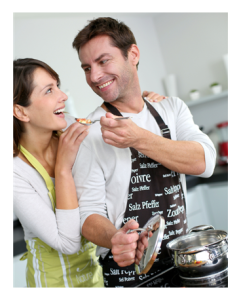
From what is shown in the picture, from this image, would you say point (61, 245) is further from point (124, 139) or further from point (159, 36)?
point (159, 36)

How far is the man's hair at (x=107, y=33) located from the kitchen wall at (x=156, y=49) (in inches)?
48.9

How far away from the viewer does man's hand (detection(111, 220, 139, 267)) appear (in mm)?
791

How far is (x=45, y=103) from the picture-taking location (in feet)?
3.72

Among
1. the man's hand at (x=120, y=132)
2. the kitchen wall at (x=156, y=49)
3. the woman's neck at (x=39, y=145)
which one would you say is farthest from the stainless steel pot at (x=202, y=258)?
the kitchen wall at (x=156, y=49)

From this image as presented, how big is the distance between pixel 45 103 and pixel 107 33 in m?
0.36

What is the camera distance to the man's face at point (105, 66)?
1128 mm

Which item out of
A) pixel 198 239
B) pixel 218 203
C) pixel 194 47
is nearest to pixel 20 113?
pixel 198 239

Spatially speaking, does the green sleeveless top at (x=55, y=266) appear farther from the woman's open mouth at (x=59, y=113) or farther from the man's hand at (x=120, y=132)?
the man's hand at (x=120, y=132)

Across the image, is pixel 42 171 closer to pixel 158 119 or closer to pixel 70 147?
pixel 70 147

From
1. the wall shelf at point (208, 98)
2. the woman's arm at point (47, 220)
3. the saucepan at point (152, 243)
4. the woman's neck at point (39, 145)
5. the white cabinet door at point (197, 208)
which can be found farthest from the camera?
the wall shelf at point (208, 98)

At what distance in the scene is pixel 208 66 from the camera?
300cm

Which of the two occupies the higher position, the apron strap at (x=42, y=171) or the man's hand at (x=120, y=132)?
the man's hand at (x=120, y=132)

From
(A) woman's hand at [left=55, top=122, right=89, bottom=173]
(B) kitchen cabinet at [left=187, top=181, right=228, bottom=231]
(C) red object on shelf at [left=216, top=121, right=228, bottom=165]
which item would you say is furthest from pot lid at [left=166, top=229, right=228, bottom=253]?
(C) red object on shelf at [left=216, top=121, right=228, bottom=165]
